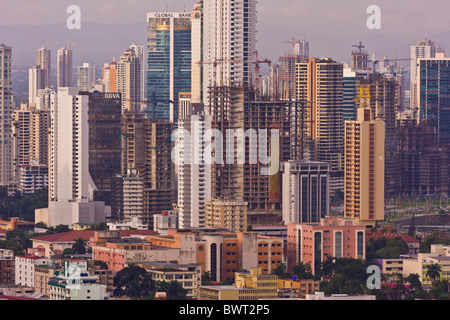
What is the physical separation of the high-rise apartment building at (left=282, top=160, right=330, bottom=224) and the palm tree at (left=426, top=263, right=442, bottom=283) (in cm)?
563

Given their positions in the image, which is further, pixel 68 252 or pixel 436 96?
pixel 436 96

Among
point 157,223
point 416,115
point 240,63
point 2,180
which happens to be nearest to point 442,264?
point 157,223

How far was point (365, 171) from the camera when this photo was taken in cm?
2209

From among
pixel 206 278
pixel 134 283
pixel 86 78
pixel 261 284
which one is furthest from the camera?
pixel 86 78

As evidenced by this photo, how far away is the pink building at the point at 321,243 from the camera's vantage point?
Result: 53.7ft

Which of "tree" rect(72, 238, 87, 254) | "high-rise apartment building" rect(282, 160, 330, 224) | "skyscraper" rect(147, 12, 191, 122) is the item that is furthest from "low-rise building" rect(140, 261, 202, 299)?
"skyscraper" rect(147, 12, 191, 122)

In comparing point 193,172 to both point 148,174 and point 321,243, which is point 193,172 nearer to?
point 148,174

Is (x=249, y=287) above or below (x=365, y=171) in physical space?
below

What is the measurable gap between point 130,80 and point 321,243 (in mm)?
20336

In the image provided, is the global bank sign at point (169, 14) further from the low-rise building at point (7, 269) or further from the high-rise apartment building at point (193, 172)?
the low-rise building at point (7, 269)

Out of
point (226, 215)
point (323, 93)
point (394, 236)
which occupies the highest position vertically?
point (323, 93)

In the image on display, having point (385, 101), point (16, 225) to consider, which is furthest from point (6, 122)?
point (385, 101)

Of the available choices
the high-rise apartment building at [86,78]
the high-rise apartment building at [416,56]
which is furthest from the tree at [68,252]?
the high-rise apartment building at [416,56]

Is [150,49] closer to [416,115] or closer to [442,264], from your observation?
[416,115]
